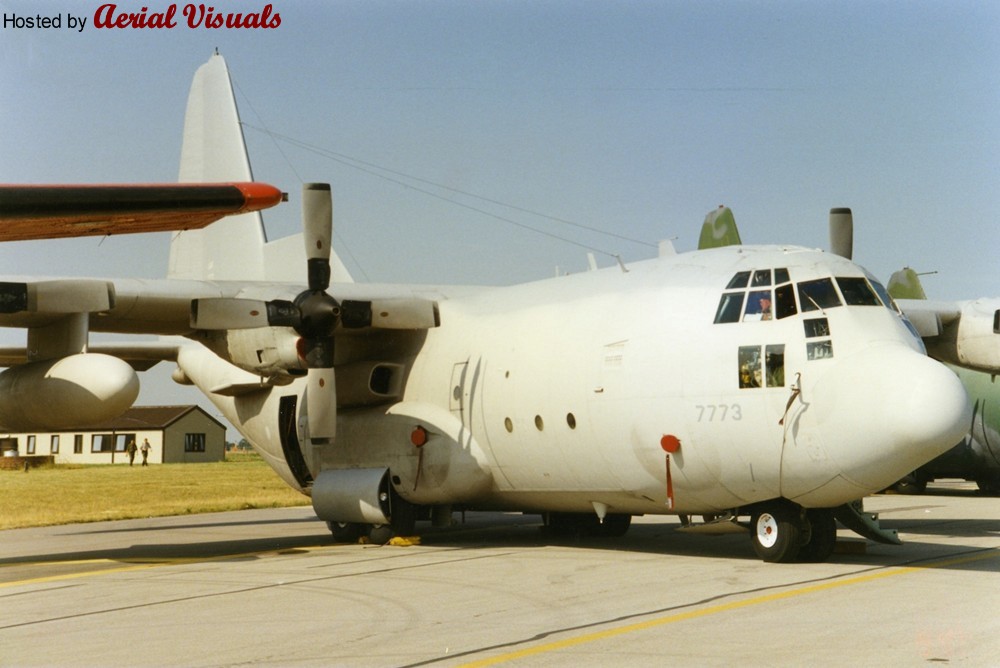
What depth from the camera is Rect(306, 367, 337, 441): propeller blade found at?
53.4 feet

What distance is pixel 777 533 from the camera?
12.6m

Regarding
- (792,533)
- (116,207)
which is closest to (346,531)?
(792,533)

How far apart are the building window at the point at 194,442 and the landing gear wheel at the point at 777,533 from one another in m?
62.9

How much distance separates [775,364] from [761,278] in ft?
3.74

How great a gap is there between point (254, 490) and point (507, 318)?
25.7 meters

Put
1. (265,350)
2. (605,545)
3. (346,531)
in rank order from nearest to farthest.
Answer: (605,545)
(265,350)
(346,531)

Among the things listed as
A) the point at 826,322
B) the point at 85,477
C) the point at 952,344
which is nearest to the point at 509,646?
the point at 826,322

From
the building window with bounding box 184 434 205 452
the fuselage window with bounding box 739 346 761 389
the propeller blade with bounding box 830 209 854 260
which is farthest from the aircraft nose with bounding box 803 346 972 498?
the building window with bounding box 184 434 205 452

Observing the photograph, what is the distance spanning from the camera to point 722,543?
1565 cm

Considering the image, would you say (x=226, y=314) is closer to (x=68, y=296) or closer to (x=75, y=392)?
(x=68, y=296)

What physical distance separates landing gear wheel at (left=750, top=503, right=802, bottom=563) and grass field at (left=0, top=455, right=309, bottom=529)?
18586 millimetres

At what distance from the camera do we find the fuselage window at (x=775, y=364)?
12.1 meters

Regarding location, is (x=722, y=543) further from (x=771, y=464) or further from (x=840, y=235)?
(x=840, y=235)

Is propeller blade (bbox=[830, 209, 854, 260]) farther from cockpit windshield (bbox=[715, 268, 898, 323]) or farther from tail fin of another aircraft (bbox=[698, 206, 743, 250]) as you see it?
tail fin of another aircraft (bbox=[698, 206, 743, 250])
